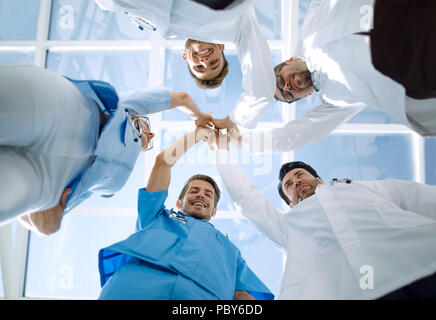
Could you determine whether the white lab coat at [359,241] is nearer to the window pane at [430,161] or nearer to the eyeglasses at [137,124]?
the eyeglasses at [137,124]

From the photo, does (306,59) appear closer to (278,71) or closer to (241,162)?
(278,71)

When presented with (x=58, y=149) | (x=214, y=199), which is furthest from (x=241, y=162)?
(x=58, y=149)

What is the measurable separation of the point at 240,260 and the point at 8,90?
1.35 meters

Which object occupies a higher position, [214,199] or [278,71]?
[278,71]

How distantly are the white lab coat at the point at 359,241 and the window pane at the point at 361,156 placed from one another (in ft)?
3.91

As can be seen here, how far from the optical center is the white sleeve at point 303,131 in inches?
68.4

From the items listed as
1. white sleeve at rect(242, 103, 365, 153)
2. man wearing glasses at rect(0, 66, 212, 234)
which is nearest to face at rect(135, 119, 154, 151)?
man wearing glasses at rect(0, 66, 212, 234)

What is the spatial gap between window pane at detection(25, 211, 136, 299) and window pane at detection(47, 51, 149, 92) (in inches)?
57.1

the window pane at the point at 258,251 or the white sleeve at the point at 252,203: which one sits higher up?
the white sleeve at the point at 252,203

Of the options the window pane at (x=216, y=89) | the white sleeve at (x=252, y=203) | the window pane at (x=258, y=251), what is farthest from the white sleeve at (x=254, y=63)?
the window pane at (x=258, y=251)

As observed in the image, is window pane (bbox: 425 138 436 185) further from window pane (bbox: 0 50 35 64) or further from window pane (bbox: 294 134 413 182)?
window pane (bbox: 0 50 35 64)

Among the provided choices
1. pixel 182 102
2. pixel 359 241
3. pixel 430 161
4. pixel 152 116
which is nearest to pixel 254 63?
pixel 182 102

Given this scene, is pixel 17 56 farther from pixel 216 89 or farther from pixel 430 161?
pixel 430 161
